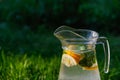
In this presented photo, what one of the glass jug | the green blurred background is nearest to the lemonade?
the glass jug

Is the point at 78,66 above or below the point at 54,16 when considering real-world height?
above

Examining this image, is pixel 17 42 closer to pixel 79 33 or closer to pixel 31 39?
pixel 31 39

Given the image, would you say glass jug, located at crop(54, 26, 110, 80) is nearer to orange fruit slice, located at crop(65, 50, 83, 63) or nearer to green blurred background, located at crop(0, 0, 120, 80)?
orange fruit slice, located at crop(65, 50, 83, 63)

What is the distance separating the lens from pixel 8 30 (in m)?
7.41

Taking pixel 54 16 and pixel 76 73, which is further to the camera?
pixel 54 16

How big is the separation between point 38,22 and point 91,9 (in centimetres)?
94

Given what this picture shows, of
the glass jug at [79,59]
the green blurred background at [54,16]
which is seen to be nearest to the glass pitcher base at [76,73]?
the glass jug at [79,59]

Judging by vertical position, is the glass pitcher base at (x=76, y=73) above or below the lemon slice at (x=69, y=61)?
below

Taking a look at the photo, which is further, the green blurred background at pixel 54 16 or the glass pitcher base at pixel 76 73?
the green blurred background at pixel 54 16

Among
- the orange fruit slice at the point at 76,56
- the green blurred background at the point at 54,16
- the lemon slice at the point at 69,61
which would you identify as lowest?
the green blurred background at the point at 54,16

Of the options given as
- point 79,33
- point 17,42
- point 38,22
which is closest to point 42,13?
point 38,22

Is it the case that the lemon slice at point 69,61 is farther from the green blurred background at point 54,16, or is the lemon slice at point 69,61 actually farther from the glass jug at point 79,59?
the green blurred background at point 54,16

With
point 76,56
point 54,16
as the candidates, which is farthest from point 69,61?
point 54,16

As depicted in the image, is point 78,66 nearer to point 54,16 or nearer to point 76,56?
point 76,56
